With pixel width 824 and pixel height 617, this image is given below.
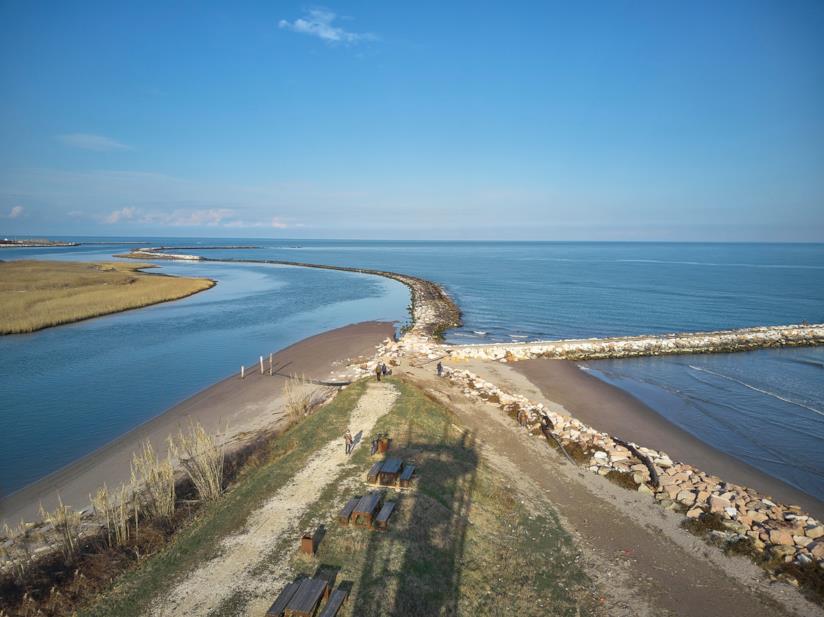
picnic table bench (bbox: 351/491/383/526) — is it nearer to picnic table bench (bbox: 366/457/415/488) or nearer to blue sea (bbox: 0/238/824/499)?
picnic table bench (bbox: 366/457/415/488)

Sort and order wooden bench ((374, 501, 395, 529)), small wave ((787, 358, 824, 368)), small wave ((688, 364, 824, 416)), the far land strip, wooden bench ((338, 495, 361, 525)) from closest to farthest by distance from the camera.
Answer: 1. the far land strip
2. wooden bench ((374, 501, 395, 529))
3. wooden bench ((338, 495, 361, 525))
4. small wave ((688, 364, 824, 416))
5. small wave ((787, 358, 824, 368))

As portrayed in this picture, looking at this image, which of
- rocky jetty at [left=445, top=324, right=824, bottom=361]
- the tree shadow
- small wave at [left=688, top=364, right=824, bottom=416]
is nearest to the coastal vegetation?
the tree shadow

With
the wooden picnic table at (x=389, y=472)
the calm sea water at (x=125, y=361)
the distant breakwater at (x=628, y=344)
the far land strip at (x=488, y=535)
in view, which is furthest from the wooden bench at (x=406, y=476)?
the distant breakwater at (x=628, y=344)

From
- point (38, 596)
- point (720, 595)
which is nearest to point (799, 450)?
point (720, 595)

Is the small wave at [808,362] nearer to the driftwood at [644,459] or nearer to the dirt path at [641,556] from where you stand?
the driftwood at [644,459]

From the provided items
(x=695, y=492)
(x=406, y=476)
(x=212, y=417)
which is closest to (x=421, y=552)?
(x=406, y=476)

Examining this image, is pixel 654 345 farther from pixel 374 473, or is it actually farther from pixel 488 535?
pixel 374 473
